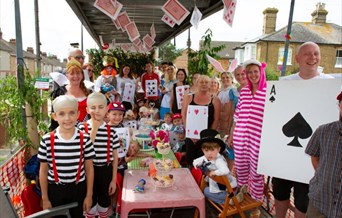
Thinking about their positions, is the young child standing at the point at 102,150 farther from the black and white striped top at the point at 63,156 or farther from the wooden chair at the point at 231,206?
the wooden chair at the point at 231,206

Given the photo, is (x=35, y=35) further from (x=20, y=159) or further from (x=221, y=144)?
(x=221, y=144)

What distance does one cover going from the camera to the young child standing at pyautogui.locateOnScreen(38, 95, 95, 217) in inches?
77.7

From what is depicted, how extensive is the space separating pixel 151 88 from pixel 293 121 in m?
4.52

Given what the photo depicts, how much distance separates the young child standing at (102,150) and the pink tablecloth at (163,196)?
0.19 metres

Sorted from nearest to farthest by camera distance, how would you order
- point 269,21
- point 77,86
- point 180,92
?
point 77,86 → point 180,92 → point 269,21

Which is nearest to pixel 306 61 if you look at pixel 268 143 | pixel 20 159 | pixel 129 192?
pixel 268 143

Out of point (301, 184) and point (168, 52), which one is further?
point (168, 52)

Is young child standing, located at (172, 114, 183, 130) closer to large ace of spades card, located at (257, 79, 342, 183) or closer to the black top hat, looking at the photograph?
the black top hat

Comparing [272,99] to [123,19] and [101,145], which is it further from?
[123,19]

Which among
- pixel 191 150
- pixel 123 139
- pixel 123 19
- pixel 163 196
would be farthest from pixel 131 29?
pixel 163 196

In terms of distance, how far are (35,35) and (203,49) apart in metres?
3.22

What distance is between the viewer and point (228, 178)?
8.29 feet

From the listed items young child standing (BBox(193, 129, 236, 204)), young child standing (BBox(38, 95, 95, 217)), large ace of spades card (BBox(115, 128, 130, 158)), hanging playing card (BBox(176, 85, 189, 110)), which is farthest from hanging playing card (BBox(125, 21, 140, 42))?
young child standing (BBox(38, 95, 95, 217))

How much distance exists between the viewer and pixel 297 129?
2229 millimetres
